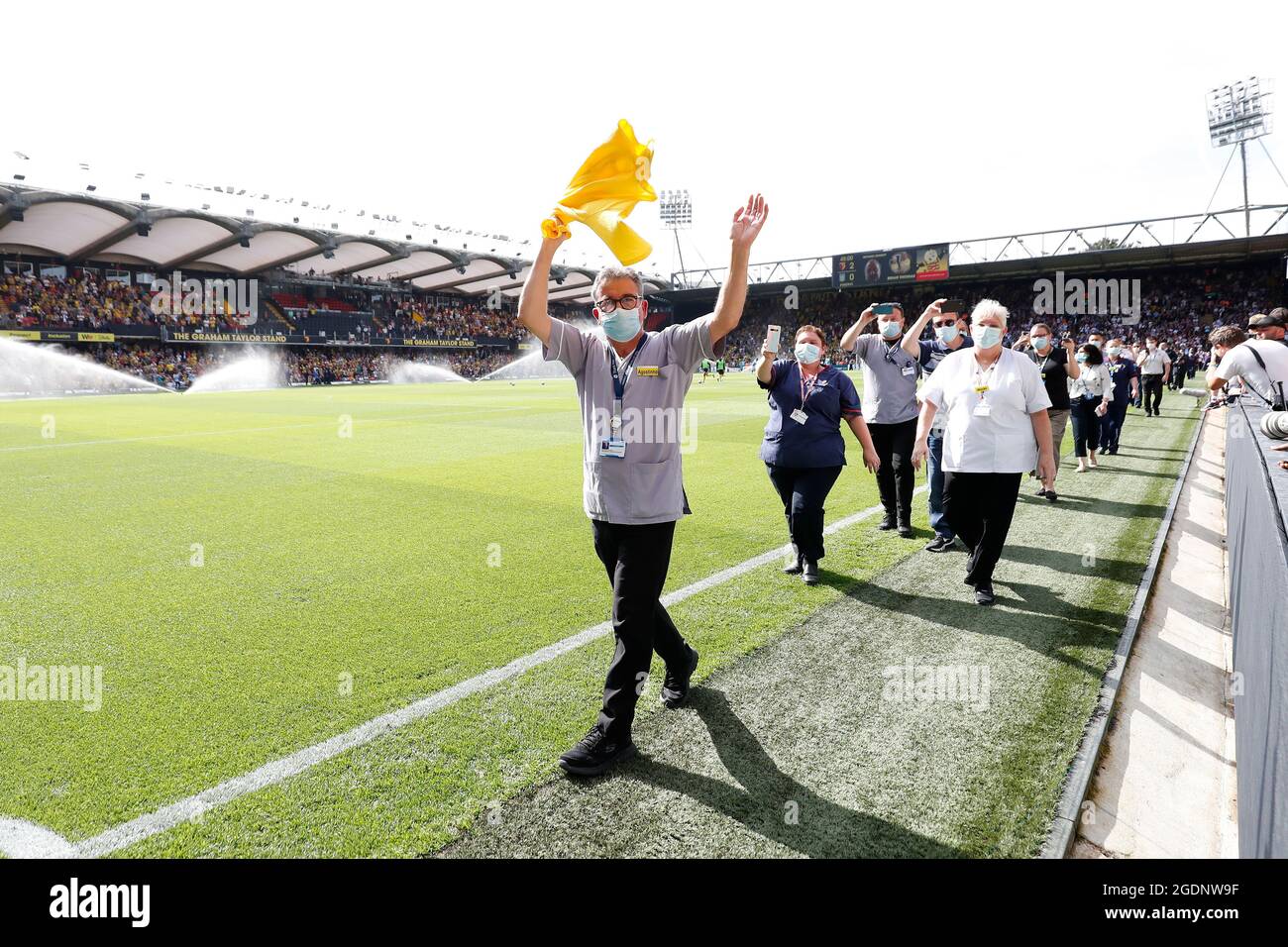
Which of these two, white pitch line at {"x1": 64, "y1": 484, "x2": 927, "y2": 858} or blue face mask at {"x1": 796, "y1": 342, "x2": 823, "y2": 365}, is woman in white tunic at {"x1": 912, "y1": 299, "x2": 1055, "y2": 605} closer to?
blue face mask at {"x1": 796, "y1": 342, "x2": 823, "y2": 365}

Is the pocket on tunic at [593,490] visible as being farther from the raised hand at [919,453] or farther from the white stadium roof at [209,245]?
the white stadium roof at [209,245]

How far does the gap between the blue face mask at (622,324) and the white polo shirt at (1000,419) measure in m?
2.91

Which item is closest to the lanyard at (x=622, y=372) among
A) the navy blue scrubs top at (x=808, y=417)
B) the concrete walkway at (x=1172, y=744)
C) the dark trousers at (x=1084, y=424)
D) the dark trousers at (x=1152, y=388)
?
the concrete walkway at (x=1172, y=744)

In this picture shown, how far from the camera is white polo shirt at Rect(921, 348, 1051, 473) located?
15.8 ft

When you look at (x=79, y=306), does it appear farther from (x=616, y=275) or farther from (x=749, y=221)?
(x=749, y=221)

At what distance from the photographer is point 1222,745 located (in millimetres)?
3229

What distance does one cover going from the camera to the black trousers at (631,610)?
9.98ft

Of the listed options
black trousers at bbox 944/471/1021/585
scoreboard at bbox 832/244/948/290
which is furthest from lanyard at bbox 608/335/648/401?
scoreboard at bbox 832/244/948/290

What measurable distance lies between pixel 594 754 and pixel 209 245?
4763 centimetres

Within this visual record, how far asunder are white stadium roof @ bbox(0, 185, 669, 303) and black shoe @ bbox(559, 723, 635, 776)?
132 ft

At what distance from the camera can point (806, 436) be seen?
5.48 meters
